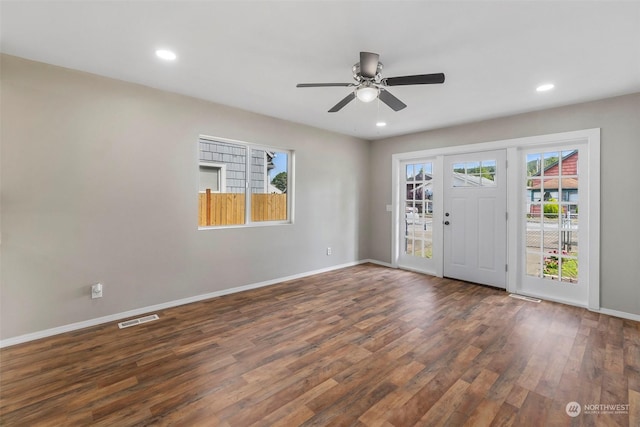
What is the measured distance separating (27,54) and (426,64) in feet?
11.6

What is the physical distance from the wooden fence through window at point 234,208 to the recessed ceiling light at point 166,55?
1664 mm

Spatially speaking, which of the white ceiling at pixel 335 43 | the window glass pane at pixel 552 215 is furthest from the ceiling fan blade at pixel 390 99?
the window glass pane at pixel 552 215

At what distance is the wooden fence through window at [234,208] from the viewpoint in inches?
148

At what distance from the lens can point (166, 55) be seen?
8.11ft

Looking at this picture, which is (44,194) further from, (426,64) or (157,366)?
(426,64)

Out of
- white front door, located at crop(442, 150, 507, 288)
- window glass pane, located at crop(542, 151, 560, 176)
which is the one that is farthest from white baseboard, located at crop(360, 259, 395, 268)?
window glass pane, located at crop(542, 151, 560, 176)

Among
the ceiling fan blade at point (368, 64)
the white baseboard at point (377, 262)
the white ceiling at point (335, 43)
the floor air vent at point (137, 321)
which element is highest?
the white ceiling at point (335, 43)

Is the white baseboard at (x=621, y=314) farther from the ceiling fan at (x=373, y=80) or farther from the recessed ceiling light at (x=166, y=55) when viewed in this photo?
the recessed ceiling light at (x=166, y=55)

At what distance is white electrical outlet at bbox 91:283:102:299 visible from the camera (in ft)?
9.46

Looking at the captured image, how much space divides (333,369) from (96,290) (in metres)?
2.55

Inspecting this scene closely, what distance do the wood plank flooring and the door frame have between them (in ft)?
2.26

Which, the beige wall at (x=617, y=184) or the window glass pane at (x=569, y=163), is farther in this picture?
the window glass pane at (x=569, y=163)

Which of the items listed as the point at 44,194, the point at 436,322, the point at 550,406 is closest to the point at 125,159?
the point at 44,194

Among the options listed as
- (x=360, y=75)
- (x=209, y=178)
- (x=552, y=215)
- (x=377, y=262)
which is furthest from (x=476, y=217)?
(x=209, y=178)
